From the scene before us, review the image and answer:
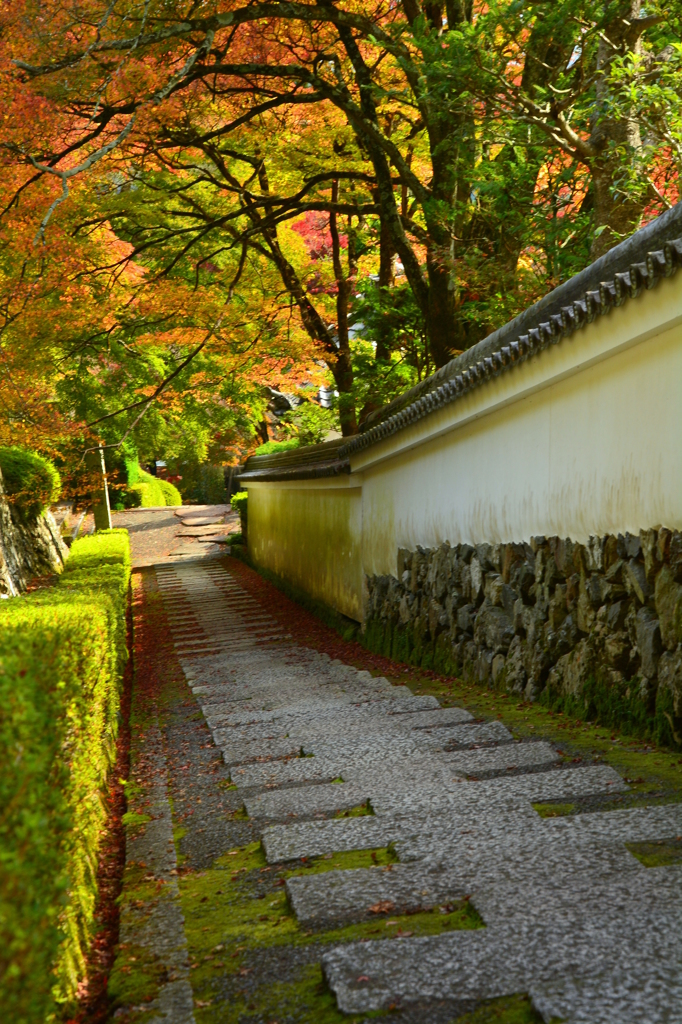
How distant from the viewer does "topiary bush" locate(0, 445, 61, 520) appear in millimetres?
13766

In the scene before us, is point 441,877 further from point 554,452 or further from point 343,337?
point 343,337

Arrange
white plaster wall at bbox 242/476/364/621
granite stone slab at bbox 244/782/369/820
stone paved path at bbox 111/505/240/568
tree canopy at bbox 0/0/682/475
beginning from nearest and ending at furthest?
granite stone slab at bbox 244/782/369/820 < tree canopy at bbox 0/0/682/475 < white plaster wall at bbox 242/476/364/621 < stone paved path at bbox 111/505/240/568

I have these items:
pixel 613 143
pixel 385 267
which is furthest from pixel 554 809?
pixel 385 267

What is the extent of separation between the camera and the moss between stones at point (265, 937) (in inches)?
93.4

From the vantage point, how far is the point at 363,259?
15.1 meters

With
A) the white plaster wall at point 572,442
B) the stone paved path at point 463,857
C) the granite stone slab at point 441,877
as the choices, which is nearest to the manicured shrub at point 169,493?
the white plaster wall at point 572,442

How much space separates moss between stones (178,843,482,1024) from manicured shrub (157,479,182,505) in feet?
88.9

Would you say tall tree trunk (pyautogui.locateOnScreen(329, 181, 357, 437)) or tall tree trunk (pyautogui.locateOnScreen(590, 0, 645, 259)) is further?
tall tree trunk (pyautogui.locateOnScreen(329, 181, 357, 437))

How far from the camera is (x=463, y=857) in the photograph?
309 centimetres

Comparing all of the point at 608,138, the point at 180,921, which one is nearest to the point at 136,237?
the point at 608,138

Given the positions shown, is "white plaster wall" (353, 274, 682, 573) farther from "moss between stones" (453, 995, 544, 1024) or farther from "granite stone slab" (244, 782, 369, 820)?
"moss between stones" (453, 995, 544, 1024)

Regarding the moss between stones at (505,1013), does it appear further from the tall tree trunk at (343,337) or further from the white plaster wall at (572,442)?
the tall tree trunk at (343,337)

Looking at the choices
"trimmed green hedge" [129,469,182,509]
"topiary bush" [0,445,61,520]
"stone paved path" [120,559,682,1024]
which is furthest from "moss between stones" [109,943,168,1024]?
"trimmed green hedge" [129,469,182,509]

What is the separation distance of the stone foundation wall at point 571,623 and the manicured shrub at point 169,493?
2267cm
